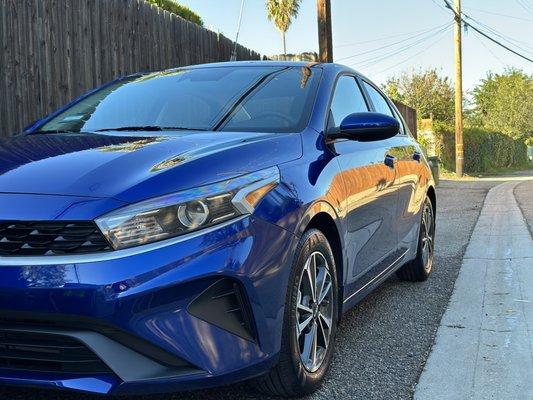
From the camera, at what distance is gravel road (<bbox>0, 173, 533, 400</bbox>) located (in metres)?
2.94

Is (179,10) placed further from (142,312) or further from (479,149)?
(479,149)

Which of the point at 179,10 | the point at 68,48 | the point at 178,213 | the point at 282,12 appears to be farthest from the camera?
the point at 282,12

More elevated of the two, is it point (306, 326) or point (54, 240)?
point (54, 240)

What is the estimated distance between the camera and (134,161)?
256cm

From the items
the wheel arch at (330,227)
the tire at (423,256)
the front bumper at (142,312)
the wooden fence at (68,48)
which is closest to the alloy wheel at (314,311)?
the wheel arch at (330,227)

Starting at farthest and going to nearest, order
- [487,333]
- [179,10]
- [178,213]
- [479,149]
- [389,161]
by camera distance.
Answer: [479,149]
[179,10]
[389,161]
[487,333]
[178,213]

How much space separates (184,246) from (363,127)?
5.05ft

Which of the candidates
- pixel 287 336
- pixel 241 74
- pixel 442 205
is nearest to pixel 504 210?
pixel 442 205

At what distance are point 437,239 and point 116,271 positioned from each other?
638 centimetres

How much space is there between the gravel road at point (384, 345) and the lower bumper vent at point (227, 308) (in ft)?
1.99

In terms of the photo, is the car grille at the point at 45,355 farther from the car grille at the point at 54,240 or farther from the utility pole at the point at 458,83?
the utility pole at the point at 458,83

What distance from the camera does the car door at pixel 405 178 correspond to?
14.8 ft

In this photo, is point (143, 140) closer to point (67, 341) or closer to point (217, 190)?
point (217, 190)

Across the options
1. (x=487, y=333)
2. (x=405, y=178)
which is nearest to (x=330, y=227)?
(x=487, y=333)
